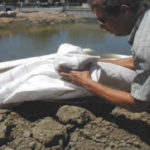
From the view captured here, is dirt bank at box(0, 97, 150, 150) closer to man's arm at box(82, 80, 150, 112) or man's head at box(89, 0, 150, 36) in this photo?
man's arm at box(82, 80, 150, 112)

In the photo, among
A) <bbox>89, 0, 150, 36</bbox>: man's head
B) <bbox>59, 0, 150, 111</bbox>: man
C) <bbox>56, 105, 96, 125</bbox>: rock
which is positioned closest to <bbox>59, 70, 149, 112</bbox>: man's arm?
<bbox>59, 0, 150, 111</bbox>: man

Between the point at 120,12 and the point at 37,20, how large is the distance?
15808 millimetres

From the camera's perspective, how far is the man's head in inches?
44.1

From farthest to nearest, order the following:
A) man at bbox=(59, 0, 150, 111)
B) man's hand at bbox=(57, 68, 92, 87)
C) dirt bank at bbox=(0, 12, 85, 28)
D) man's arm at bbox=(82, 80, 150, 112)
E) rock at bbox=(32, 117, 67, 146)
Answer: dirt bank at bbox=(0, 12, 85, 28) → man's hand at bbox=(57, 68, 92, 87) → rock at bbox=(32, 117, 67, 146) → man's arm at bbox=(82, 80, 150, 112) → man at bbox=(59, 0, 150, 111)

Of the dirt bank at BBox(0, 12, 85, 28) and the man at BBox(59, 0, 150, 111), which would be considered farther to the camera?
the dirt bank at BBox(0, 12, 85, 28)

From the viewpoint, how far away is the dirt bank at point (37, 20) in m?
14.8

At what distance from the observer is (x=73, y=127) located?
4.49 feet

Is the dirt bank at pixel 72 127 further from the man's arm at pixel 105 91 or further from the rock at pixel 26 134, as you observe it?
the man's arm at pixel 105 91

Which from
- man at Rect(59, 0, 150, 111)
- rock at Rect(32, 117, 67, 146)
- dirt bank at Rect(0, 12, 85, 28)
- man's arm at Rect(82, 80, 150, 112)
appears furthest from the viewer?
dirt bank at Rect(0, 12, 85, 28)

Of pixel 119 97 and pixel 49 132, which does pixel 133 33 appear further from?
pixel 49 132

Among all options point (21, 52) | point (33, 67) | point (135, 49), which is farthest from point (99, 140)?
point (21, 52)

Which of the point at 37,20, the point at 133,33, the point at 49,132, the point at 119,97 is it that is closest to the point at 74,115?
the point at 49,132

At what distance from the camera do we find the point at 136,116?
4.88ft

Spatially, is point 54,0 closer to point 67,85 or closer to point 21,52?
point 21,52
